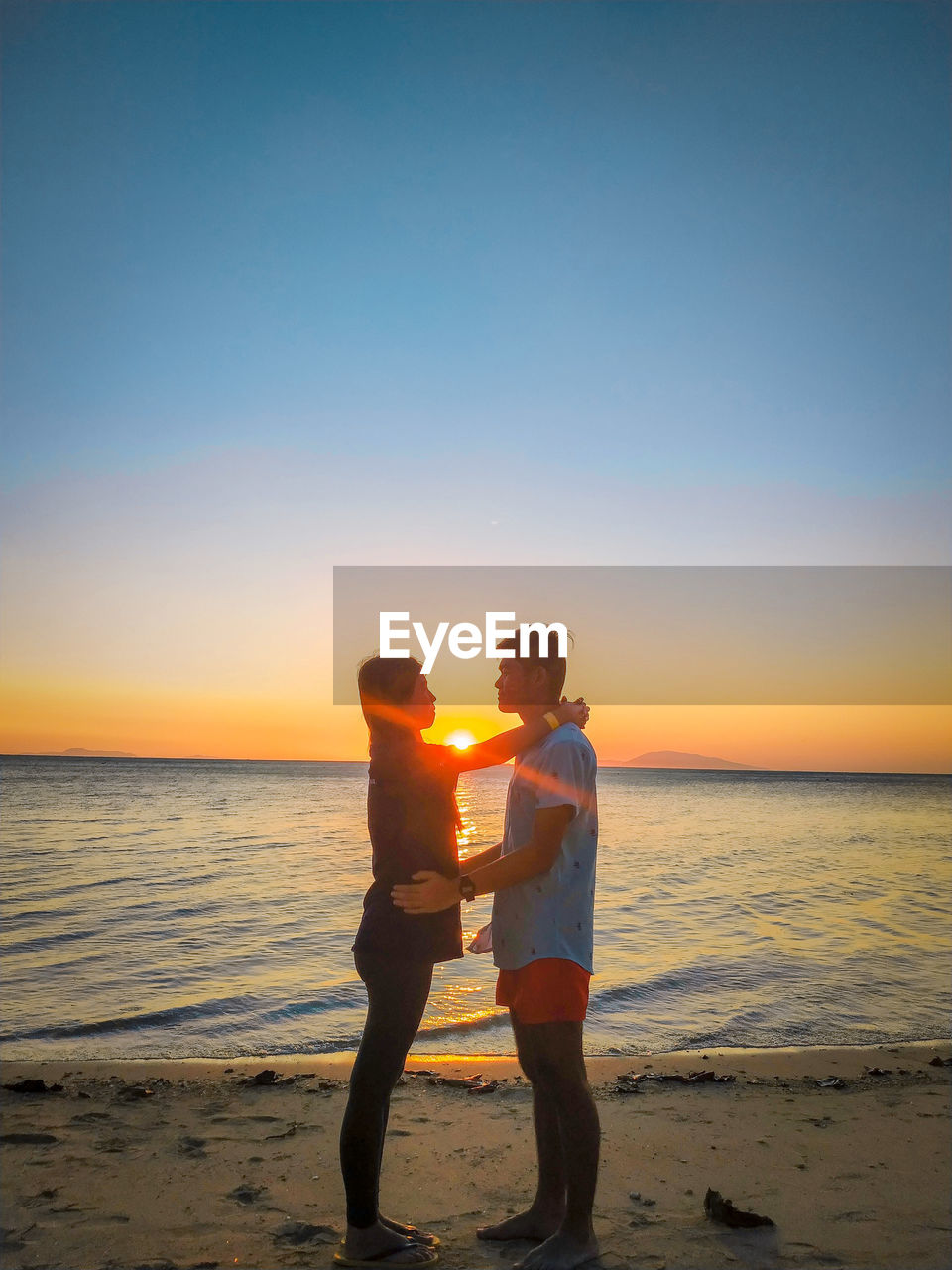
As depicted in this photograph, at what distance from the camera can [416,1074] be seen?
19.1 feet

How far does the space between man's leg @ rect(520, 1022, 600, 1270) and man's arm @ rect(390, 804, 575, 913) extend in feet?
1.88

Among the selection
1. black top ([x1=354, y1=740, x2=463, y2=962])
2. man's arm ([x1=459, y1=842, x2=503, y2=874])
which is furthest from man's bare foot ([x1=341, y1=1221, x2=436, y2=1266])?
man's arm ([x1=459, y1=842, x2=503, y2=874])

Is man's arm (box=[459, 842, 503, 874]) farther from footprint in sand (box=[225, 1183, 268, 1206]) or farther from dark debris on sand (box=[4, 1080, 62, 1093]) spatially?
dark debris on sand (box=[4, 1080, 62, 1093])

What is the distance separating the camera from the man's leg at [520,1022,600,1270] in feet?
10.4

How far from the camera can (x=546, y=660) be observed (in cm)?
360

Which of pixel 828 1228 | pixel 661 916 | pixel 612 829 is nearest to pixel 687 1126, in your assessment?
pixel 828 1228

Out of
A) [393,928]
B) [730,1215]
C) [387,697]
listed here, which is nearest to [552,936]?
[393,928]

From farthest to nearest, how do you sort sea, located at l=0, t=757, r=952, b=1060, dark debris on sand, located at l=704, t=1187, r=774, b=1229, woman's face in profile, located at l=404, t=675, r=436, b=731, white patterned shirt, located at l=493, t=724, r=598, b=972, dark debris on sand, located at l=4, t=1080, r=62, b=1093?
sea, located at l=0, t=757, r=952, b=1060, dark debris on sand, located at l=4, t=1080, r=62, b=1093, dark debris on sand, located at l=704, t=1187, r=774, b=1229, woman's face in profile, located at l=404, t=675, r=436, b=731, white patterned shirt, located at l=493, t=724, r=598, b=972

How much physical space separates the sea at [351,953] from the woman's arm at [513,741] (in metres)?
4.17

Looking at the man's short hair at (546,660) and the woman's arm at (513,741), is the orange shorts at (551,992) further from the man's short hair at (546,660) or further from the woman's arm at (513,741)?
the man's short hair at (546,660)

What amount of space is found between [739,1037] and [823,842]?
65.8 feet

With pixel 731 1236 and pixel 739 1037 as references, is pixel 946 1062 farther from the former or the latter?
pixel 731 1236

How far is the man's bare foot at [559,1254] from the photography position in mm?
3184

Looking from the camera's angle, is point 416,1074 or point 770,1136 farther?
point 416,1074
